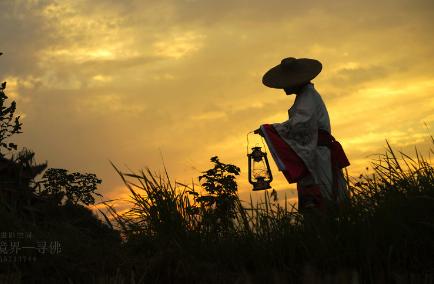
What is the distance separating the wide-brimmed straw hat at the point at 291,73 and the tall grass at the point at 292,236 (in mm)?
1722

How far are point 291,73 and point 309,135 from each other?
3.04 feet

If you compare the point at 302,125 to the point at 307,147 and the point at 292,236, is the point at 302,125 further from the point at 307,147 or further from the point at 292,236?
the point at 292,236

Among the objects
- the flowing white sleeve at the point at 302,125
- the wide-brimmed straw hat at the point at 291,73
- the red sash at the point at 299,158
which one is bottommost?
the red sash at the point at 299,158

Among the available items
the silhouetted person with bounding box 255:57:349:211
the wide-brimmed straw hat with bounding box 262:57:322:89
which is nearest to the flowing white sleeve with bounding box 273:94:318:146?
the silhouetted person with bounding box 255:57:349:211

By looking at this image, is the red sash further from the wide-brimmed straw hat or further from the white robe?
the wide-brimmed straw hat

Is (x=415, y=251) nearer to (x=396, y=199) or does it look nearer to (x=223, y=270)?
(x=396, y=199)

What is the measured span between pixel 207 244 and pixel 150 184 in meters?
0.90

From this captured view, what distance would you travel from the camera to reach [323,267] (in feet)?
13.5

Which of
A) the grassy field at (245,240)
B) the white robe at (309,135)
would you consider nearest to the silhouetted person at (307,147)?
the white robe at (309,135)

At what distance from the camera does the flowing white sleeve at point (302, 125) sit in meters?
6.35

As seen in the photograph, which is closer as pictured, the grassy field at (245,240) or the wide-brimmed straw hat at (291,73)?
the grassy field at (245,240)

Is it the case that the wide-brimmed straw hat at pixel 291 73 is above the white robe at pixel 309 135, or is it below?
above

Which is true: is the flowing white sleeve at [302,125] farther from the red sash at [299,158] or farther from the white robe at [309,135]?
the red sash at [299,158]

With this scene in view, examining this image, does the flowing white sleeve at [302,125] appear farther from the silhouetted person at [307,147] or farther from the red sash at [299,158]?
the red sash at [299,158]
